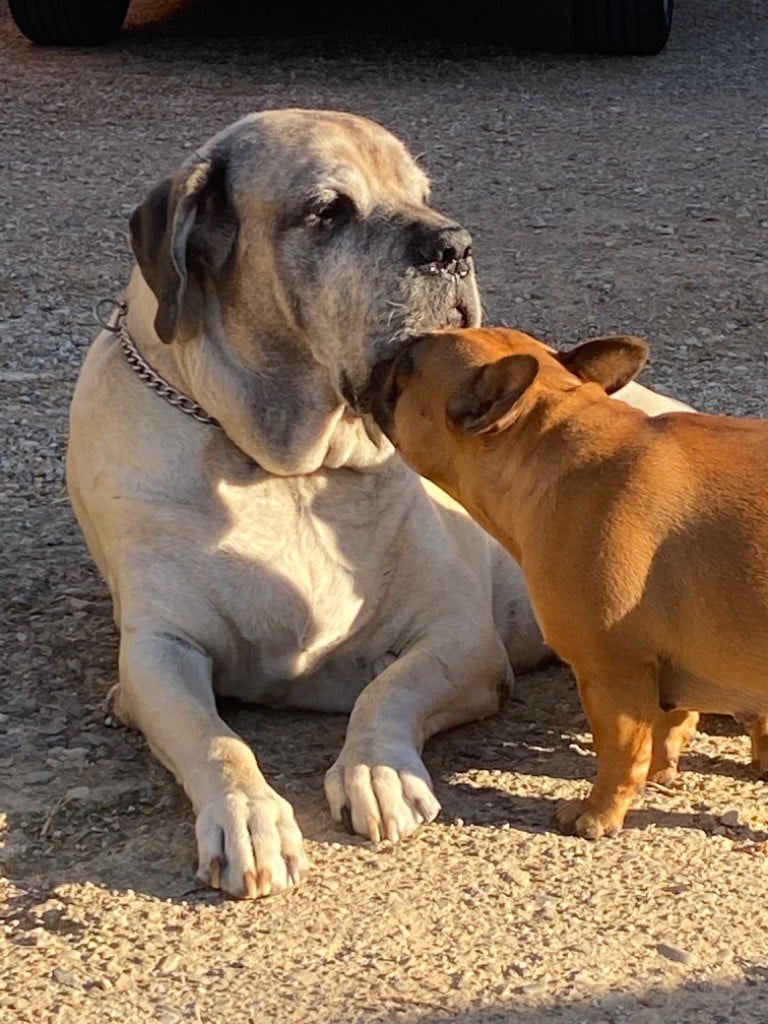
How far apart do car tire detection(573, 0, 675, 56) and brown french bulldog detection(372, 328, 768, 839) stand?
26.7ft

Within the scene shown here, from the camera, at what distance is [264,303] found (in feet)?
12.9

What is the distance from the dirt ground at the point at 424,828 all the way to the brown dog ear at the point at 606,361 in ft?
2.63

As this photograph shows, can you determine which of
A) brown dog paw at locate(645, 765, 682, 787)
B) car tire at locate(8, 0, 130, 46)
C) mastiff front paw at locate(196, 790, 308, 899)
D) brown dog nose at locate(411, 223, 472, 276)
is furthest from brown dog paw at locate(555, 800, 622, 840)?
car tire at locate(8, 0, 130, 46)

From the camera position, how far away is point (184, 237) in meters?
3.89

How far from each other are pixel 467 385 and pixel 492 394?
76mm

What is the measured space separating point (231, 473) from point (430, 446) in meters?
0.60

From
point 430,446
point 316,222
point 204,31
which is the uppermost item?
point 316,222

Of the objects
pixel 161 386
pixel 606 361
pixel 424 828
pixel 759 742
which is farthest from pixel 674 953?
pixel 161 386

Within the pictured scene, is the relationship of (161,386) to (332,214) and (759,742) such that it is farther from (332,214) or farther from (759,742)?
(759,742)

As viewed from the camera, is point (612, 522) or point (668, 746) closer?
point (612, 522)

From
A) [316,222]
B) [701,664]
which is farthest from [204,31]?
[701,664]

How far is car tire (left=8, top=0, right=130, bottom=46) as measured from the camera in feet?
37.8

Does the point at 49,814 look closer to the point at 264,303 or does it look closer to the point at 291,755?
the point at 291,755

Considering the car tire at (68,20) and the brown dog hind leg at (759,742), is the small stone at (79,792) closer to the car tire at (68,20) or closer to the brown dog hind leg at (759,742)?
the brown dog hind leg at (759,742)
